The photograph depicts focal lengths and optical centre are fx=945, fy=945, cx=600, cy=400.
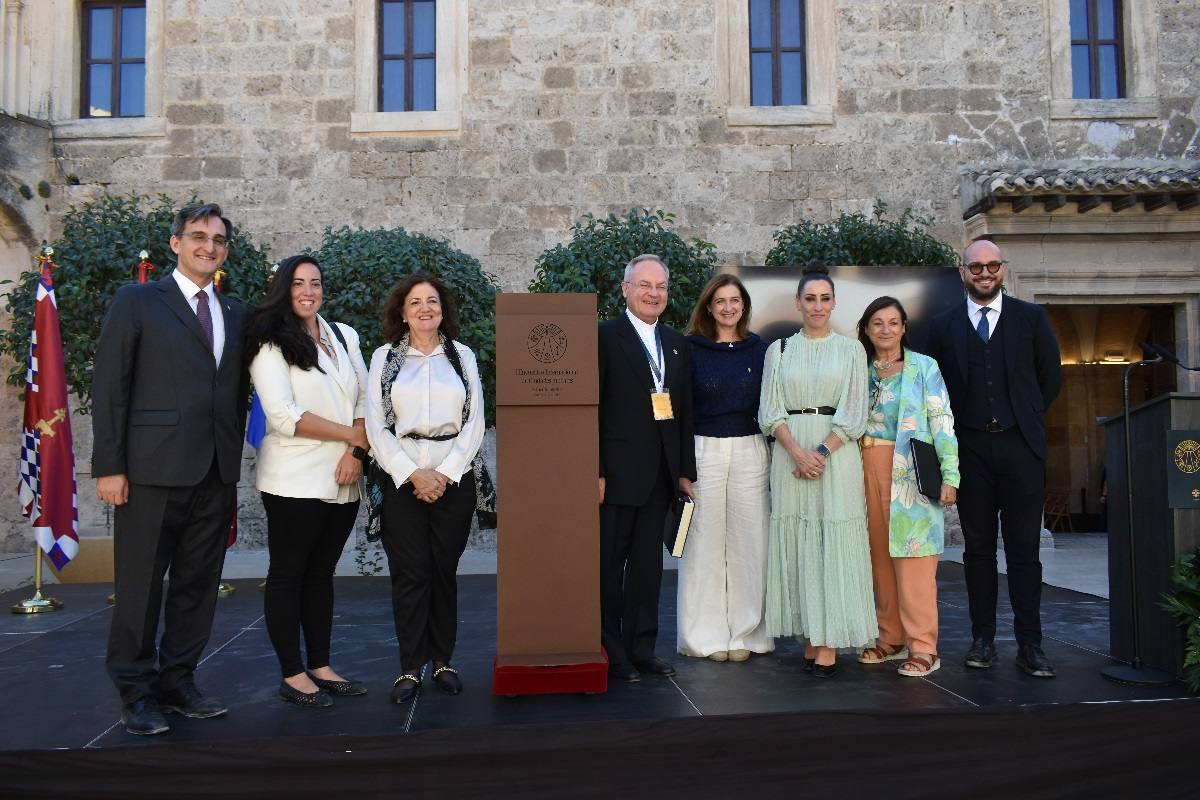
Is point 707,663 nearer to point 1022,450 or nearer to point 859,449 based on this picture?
point 859,449

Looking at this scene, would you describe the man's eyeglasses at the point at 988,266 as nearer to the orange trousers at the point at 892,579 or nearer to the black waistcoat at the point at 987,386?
the black waistcoat at the point at 987,386

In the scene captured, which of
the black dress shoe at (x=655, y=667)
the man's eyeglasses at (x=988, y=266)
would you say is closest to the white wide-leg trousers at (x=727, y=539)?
the black dress shoe at (x=655, y=667)

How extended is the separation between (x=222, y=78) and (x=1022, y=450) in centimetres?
928

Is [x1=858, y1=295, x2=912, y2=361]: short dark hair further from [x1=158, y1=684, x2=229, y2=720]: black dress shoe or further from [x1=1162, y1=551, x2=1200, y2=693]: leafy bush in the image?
[x1=158, y1=684, x2=229, y2=720]: black dress shoe

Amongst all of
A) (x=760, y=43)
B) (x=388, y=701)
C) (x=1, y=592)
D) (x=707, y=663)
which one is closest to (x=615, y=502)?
(x=707, y=663)

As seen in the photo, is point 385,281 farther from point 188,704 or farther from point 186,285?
point 188,704

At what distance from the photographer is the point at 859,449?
439 centimetres

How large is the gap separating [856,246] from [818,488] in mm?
4889

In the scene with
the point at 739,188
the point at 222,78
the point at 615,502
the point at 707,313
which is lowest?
the point at 615,502

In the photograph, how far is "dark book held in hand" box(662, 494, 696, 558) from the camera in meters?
4.35

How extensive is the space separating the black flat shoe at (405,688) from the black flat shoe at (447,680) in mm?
95

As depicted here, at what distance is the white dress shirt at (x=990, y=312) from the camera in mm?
4480

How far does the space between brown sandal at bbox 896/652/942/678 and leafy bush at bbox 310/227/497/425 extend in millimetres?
3552

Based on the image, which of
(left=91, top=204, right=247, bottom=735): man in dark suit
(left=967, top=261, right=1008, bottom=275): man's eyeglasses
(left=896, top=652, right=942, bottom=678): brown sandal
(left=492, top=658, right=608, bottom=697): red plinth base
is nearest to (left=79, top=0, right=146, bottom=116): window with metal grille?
(left=91, top=204, right=247, bottom=735): man in dark suit
